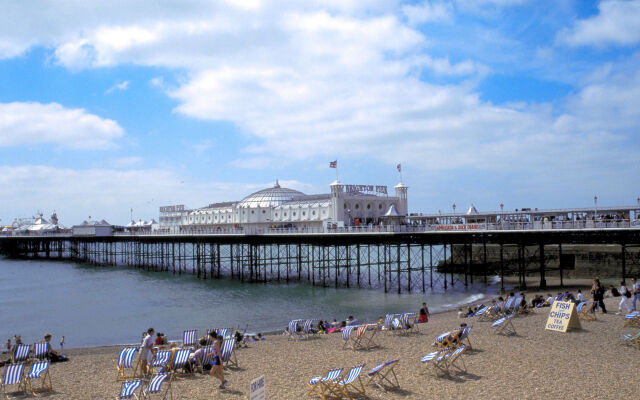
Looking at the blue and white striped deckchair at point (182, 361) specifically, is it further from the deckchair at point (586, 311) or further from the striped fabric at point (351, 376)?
the deckchair at point (586, 311)

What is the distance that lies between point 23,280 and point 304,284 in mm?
27410

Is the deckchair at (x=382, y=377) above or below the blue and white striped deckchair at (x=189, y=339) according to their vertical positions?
above

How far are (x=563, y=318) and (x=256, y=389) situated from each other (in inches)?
439

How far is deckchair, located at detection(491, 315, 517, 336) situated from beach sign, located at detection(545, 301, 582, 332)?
3.38 ft

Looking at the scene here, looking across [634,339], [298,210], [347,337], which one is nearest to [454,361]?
[347,337]

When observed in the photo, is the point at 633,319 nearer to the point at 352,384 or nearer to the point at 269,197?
the point at 352,384

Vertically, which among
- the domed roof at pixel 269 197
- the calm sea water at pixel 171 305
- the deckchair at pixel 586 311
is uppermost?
the domed roof at pixel 269 197

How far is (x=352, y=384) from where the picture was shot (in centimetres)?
940

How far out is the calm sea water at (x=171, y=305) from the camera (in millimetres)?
23219

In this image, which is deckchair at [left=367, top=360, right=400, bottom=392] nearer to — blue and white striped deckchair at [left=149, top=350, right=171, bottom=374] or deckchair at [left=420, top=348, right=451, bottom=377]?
deckchair at [left=420, top=348, right=451, bottom=377]

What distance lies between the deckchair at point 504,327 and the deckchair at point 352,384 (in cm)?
628

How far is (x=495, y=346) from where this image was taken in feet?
Answer: 41.3

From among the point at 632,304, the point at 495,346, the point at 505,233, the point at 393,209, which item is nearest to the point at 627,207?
the point at 505,233

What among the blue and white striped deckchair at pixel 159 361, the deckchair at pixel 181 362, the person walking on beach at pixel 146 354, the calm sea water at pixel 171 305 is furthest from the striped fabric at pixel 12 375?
the calm sea water at pixel 171 305
